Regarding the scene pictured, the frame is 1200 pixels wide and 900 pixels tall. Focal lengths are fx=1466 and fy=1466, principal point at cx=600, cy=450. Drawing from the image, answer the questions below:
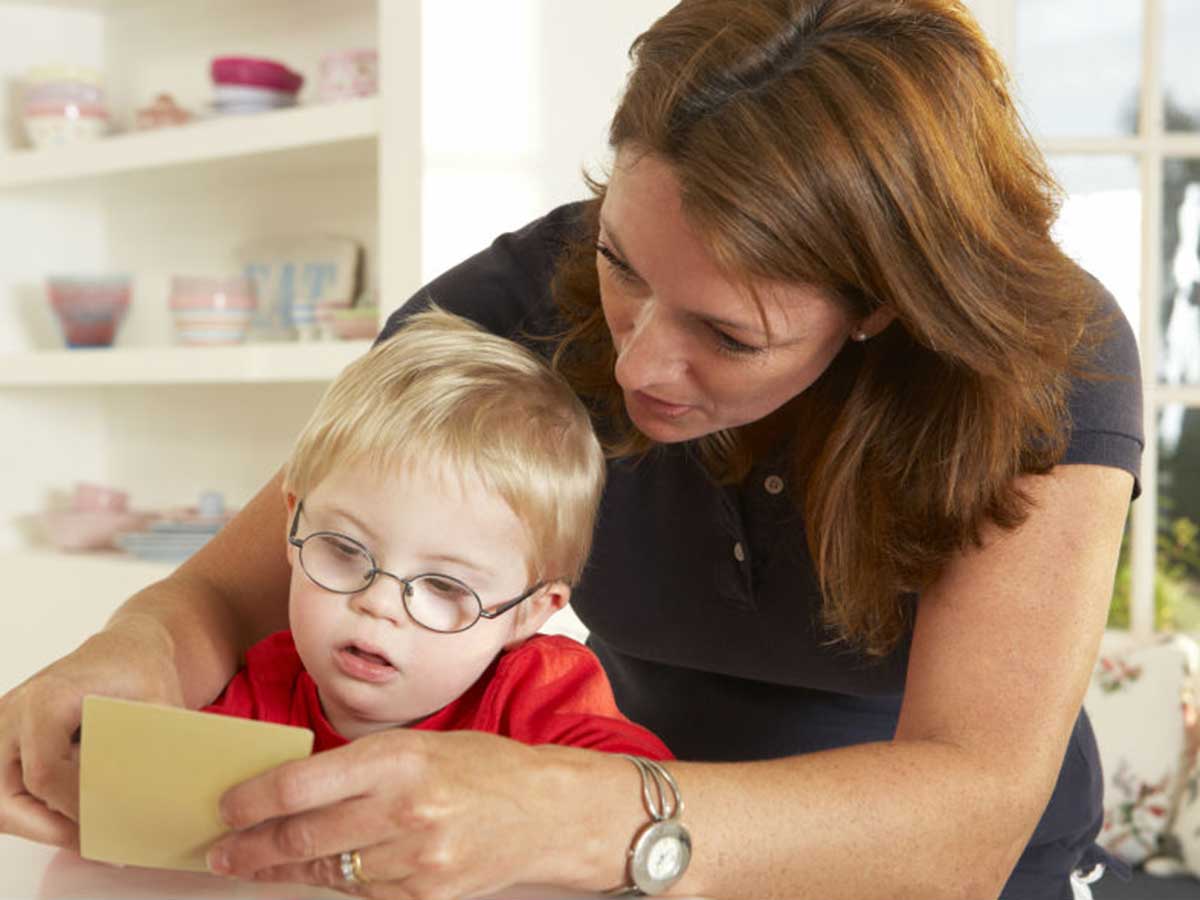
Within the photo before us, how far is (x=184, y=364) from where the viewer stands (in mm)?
3273

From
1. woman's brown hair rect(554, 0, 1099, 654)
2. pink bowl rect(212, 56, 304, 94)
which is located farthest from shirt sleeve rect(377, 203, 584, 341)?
pink bowl rect(212, 56, 304, 94)

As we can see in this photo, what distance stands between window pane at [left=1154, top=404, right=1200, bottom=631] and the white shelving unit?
1.86m

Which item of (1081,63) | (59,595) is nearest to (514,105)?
(1081,63)

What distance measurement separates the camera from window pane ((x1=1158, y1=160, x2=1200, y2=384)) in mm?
3316

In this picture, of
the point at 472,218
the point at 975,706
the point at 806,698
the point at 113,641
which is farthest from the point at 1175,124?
the point at 113,641

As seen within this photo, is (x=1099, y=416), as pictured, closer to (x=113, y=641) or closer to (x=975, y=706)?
(x=975, y=706)

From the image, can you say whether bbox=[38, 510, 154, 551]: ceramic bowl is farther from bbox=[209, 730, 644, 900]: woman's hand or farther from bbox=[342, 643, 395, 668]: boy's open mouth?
→ bbox=[209, 730, 644, 900]: woman's hand

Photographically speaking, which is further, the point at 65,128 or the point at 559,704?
the point at 65,128

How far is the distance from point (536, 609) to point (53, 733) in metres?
0.40

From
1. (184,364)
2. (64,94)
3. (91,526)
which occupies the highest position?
(64,94)

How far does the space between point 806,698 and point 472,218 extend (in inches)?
63.9

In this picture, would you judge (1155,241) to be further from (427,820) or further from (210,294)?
(427,820)

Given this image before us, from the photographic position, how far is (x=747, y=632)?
1.45 meters

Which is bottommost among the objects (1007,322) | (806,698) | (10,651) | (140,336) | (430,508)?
(10,651)
